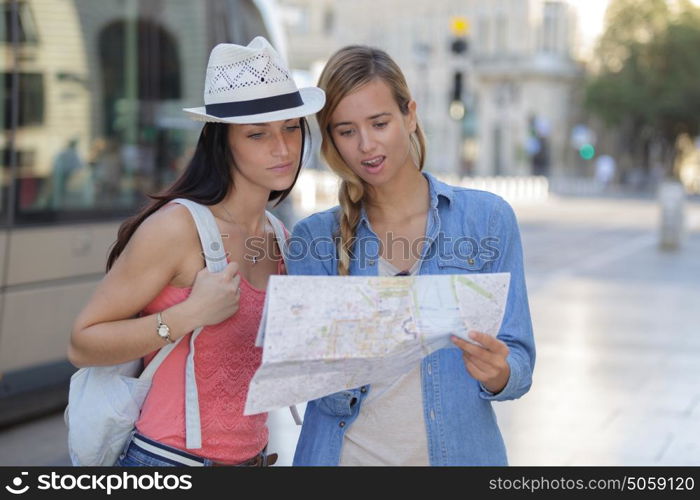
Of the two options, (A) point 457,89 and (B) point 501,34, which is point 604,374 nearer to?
(A) point 457,89

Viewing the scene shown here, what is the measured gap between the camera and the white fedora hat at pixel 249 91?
2572 mm

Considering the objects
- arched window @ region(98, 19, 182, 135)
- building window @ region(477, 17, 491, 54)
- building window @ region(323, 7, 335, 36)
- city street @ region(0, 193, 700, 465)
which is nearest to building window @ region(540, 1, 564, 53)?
building window @ region(477, 17, 491, 54)

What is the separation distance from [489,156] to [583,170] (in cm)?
644

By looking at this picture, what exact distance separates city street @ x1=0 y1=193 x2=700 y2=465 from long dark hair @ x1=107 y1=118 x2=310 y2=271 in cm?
363

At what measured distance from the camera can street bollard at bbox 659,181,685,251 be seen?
20.2m

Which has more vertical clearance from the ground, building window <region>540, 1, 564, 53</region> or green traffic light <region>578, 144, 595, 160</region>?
building window <region>540, 1, 564, 53</region>

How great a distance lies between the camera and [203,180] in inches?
105

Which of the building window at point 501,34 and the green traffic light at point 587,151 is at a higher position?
the building window at point 501,34

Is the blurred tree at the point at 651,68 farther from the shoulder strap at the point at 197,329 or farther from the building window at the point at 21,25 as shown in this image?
the shoulder strap at the point at 197,329

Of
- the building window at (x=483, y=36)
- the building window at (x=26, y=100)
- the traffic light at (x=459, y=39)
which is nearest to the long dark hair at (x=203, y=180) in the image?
the building window at (x=26, y=100)

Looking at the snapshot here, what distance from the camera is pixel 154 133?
8.77 meters

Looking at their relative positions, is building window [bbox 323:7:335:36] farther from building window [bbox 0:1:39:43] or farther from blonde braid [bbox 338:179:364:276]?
blonde braid [bbox 338:179:364:276]

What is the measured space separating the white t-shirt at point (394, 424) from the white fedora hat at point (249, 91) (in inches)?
27.4

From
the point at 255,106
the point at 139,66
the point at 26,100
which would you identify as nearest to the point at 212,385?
the point at 255,106
